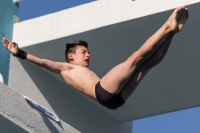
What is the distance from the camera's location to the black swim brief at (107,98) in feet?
18.2

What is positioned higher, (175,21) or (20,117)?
(175,21)

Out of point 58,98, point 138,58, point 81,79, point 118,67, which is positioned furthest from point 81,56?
point 58,98

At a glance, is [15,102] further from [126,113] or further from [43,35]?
[126,113]

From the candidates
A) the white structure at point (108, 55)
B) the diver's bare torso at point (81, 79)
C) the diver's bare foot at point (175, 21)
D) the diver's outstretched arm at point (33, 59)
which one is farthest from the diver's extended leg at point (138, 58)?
the white structure at point (108, 55)

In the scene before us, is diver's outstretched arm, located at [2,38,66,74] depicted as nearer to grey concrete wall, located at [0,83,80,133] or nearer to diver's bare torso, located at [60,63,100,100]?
diver's bare torso, located at [60,63,100,100]

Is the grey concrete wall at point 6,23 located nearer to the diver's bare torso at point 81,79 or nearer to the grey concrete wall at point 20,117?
the grey concrete wall at point 20,117

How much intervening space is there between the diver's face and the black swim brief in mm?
443

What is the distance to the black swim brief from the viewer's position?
219 inches

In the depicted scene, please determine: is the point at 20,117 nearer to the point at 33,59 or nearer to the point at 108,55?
the point at 33,59

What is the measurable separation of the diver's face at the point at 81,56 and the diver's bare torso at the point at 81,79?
6cm

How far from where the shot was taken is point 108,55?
862 cm

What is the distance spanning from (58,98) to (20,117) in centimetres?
340

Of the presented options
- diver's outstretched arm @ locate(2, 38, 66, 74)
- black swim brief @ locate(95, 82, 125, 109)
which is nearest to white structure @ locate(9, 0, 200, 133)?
diver's outstretched arm @ locate(2, 38, 66, 74)

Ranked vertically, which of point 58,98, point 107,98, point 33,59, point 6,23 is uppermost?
point 6,23
